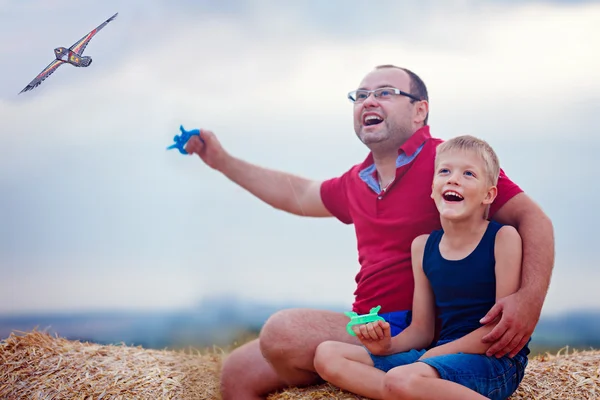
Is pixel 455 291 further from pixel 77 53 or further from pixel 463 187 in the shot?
pixel 77 53

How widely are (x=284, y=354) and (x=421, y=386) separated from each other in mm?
513

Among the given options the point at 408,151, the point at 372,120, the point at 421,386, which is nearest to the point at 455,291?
the point at 421,386

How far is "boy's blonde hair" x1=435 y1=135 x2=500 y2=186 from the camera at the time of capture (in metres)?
2.19

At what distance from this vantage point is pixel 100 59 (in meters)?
2.55

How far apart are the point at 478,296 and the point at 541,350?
2.34ft

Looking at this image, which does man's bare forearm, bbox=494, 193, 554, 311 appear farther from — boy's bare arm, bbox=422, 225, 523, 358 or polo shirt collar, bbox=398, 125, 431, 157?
polo shirt collar, bbox=398, 125, 431, 157

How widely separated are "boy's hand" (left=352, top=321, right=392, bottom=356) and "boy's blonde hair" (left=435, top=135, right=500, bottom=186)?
0.53m

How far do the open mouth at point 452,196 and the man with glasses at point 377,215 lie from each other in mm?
146

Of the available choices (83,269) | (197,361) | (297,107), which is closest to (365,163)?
(297,107)

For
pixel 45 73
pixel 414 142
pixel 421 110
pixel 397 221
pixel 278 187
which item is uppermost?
pixel 45 73

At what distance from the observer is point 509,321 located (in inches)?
82.3

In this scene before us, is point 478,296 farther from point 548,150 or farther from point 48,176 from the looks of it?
point 48,176

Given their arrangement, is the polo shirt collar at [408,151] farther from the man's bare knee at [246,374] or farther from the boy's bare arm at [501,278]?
the man's bare knee at [246,374]

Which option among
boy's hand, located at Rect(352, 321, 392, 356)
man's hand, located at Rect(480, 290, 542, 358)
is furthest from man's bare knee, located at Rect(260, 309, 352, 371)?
man's hand, located at Rect(480, 290, 542, 358)
